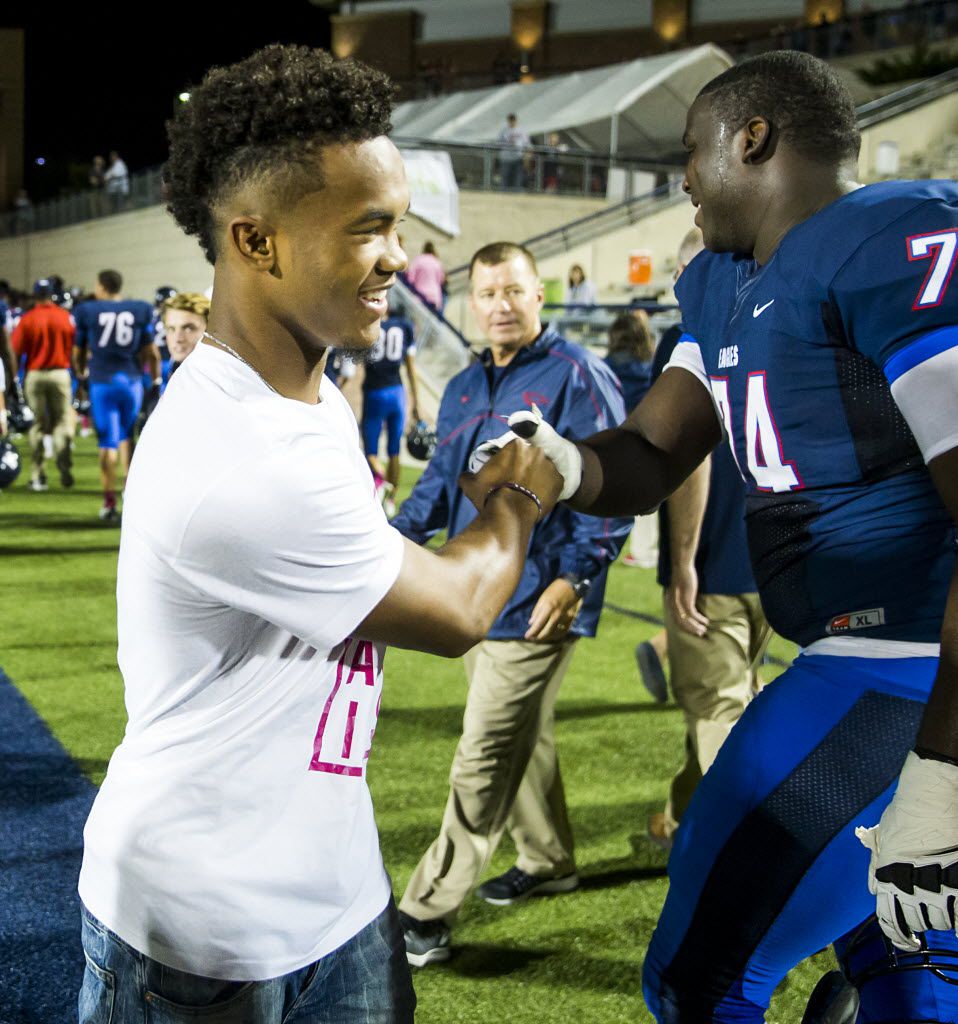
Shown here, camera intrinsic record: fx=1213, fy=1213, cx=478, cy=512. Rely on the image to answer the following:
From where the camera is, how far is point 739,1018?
83.0 inches

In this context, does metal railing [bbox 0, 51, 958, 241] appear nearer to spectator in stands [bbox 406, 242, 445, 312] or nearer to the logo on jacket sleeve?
spectator in stands [bbox 406, 242, 445, 312]

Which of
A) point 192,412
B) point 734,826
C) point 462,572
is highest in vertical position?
point 192,412

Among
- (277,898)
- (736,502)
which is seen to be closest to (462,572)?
(277,898)

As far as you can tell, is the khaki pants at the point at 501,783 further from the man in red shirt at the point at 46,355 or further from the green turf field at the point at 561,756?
the man in red shirt at the point at 46,355

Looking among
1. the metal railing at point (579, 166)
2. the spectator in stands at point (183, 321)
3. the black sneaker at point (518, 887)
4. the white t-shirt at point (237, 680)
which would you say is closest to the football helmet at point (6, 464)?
the spectator in stands at point (183, 321)

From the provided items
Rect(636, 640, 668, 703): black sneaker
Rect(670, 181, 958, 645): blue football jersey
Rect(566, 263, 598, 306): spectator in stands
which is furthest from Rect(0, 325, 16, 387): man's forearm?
Rect(670, 181, 958, 645): blue football jersey

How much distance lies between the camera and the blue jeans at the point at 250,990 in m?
1.60

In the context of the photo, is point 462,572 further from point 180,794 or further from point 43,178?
point 43,178

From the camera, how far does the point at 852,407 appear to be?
2.02 meters

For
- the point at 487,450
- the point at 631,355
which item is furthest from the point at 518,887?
the point at 631,355

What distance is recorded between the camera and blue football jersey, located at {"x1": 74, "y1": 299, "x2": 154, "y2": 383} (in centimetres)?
1086

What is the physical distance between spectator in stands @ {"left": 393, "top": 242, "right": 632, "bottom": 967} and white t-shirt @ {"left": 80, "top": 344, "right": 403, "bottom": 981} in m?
1.93

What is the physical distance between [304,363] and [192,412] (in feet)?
0.72

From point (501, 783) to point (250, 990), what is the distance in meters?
2.11
